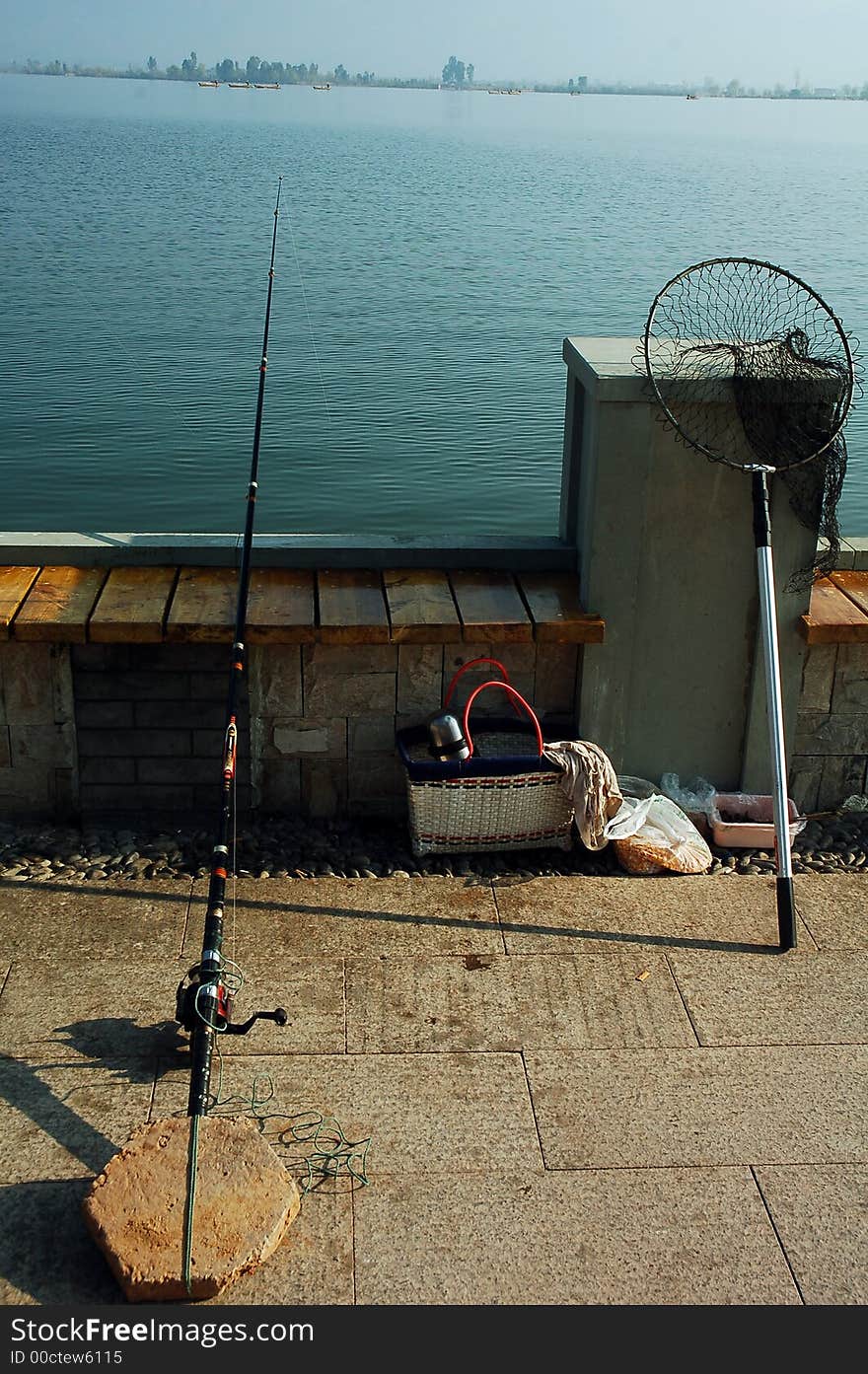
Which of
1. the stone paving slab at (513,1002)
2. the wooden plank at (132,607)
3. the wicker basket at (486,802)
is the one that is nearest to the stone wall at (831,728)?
the wicker basket at (486,802)

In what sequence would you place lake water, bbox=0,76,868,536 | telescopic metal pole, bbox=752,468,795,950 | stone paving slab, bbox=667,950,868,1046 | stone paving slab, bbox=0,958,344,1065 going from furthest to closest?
lake water, bbox=0,76,868,536 → telescopic metal pole, bbox=752,468,795,950 → stone paving slab, bbox=667,950,868,1046 → stone paving slab, bbox=0,958,344,1065

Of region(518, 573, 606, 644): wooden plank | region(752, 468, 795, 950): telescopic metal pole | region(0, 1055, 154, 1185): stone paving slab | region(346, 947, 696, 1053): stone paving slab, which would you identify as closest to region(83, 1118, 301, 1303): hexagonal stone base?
region(0, 1055, 154, 1185): stone paving slab

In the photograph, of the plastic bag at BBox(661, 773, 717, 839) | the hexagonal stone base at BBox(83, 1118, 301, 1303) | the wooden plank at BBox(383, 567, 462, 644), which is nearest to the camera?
the hexagonal stone base at BBox(83, 1118, 301, 1303)

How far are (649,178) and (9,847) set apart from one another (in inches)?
1531

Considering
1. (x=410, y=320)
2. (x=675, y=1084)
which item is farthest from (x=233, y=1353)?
(x=410, y=320)

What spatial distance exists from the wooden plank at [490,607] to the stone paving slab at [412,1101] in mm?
1591

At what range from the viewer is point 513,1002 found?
13.8 ft

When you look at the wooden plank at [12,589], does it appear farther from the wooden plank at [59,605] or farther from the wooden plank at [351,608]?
the wooden plank at [351,608]

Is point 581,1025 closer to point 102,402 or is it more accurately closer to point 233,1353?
point 233,1353

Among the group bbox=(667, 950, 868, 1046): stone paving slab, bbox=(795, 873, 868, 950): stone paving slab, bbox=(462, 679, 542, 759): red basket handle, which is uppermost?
bbox=(462, 679, 542, 759): red basket handle

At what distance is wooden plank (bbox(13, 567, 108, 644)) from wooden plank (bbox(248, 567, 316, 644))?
1.90 feet

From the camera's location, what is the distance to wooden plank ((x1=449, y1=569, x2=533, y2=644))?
16.3 feet

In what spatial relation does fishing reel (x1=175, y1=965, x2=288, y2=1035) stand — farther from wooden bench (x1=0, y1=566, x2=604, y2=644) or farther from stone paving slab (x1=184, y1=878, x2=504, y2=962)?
wooden bench (x1=0, y1=566, x2=604, y2=644)

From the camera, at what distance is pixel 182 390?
1355 cm
